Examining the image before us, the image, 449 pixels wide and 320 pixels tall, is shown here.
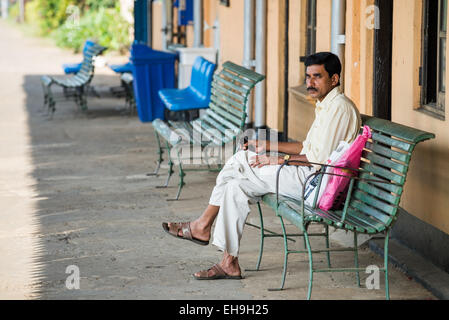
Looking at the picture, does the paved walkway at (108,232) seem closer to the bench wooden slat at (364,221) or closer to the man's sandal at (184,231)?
the man's sandal at (184,231)

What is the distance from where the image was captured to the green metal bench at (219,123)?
7.35 m

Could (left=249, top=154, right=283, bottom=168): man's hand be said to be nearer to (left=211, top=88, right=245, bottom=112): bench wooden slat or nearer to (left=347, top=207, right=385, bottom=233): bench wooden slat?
(left=347, top=207, right=385, bottom=233): bench wooden slat

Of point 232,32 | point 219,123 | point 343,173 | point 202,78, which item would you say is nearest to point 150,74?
point 232,32

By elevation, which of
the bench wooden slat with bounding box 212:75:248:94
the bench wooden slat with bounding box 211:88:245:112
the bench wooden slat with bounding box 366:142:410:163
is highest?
the bench wooden slat with bounding box 212:75:248:94

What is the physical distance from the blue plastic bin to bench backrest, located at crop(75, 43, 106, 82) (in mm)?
1570

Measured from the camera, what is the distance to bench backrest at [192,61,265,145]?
7.32m

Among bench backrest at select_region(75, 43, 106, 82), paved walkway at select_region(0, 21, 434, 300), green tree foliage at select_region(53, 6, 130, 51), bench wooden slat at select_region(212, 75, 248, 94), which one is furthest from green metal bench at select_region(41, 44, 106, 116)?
green tree foliage at select_region(53, 6, 130, 51)

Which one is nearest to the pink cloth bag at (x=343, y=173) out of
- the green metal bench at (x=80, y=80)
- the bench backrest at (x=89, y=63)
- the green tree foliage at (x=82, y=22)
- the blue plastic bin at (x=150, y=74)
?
the blue plastic bin at (x=150, y=74)

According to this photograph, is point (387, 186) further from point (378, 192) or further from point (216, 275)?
point (216, 275)

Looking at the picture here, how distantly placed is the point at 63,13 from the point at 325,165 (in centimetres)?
2761

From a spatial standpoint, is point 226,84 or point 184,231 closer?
point 184,231

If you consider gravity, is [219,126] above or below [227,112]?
below

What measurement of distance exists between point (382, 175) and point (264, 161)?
907mm

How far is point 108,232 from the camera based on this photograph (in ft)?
21.1
